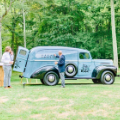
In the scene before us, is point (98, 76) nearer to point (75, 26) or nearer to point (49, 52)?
point (49, 52)

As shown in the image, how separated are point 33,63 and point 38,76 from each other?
0.78m

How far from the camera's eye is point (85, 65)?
46.1 ft

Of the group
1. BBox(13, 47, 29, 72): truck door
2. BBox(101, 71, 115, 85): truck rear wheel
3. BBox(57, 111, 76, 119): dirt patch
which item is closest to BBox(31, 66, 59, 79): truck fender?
BBox(13, 47, 29, 72): truck door

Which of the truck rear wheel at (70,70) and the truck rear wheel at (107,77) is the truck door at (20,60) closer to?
the truck rear wheel at (70,70)

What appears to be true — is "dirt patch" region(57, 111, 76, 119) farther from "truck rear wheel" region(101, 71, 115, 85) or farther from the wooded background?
the wooded background

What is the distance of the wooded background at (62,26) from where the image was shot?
126ft

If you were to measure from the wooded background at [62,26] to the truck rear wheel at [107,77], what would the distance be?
23.9 meters

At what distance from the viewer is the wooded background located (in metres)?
38.4

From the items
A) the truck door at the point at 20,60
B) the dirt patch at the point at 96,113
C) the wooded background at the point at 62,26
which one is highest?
the wooded background at the point at 62,26

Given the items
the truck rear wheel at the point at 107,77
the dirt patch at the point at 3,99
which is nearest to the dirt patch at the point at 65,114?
the dirt patch at the point at 3,99

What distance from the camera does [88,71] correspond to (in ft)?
46.1

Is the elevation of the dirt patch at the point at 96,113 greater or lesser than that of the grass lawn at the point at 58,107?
lesser

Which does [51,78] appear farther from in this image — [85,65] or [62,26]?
[62,26]

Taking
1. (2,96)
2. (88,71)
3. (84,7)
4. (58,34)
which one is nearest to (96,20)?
(84,7)
